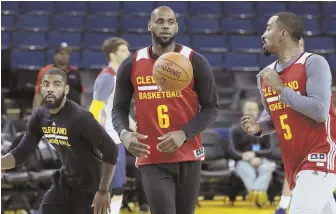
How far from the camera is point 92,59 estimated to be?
12.1 meters

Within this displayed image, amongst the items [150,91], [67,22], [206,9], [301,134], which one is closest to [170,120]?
[150,91]

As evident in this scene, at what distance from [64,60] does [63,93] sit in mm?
3979

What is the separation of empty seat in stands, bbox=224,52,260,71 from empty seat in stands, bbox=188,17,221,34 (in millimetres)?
814

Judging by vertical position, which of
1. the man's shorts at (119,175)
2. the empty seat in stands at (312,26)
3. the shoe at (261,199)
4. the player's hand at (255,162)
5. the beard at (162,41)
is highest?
the empty seat in stands at (312,26)

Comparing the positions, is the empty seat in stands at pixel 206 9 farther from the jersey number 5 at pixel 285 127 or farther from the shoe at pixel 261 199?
the jersey number 5 at pixel 285 127

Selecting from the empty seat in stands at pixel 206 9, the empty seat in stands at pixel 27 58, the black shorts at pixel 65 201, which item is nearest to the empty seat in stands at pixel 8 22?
the empty seat in stands at pixel 27 58

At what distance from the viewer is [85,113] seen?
4.92 m

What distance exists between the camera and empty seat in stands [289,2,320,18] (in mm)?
13836

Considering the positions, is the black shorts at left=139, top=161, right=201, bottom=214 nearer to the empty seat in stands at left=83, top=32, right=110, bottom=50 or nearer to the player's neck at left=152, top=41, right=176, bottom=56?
the player's neck at left=152, top=41, right=176, bottom=56

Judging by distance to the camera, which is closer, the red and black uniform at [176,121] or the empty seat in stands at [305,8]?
the red and black uniform at [176,121]

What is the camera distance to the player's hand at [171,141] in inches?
166

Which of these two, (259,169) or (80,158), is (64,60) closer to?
(259,169)

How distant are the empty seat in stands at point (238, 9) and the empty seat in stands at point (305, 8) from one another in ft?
2.59

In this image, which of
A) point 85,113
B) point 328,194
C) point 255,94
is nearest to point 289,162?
point 328,194
